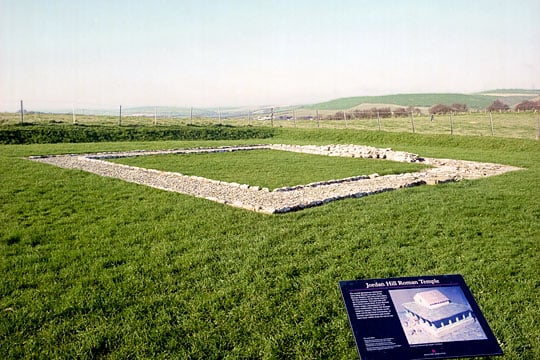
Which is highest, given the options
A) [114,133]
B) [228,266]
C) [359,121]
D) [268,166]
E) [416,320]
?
[359,121]

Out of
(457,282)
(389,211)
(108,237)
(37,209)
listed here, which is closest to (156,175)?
(37,209)

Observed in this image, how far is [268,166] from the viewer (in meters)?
16.0

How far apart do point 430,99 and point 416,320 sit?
102 meters

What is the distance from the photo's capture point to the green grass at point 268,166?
1333cm

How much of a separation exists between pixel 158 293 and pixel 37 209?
525 centimetres

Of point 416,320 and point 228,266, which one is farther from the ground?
point 416,320

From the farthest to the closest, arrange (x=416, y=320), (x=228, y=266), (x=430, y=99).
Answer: (x=430, y=99) → (x=228, y=266) → (x=416, y=320)

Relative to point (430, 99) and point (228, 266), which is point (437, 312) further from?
point (430, 99)

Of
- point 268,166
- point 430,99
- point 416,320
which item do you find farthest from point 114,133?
point 430,99

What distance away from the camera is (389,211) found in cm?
875

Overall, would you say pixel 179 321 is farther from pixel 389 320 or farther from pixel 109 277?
pixel 389 320

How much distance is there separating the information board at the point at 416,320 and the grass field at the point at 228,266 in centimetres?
102

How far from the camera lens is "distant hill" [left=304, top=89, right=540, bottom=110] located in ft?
283

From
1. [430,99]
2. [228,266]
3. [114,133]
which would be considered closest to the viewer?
[228,266]
